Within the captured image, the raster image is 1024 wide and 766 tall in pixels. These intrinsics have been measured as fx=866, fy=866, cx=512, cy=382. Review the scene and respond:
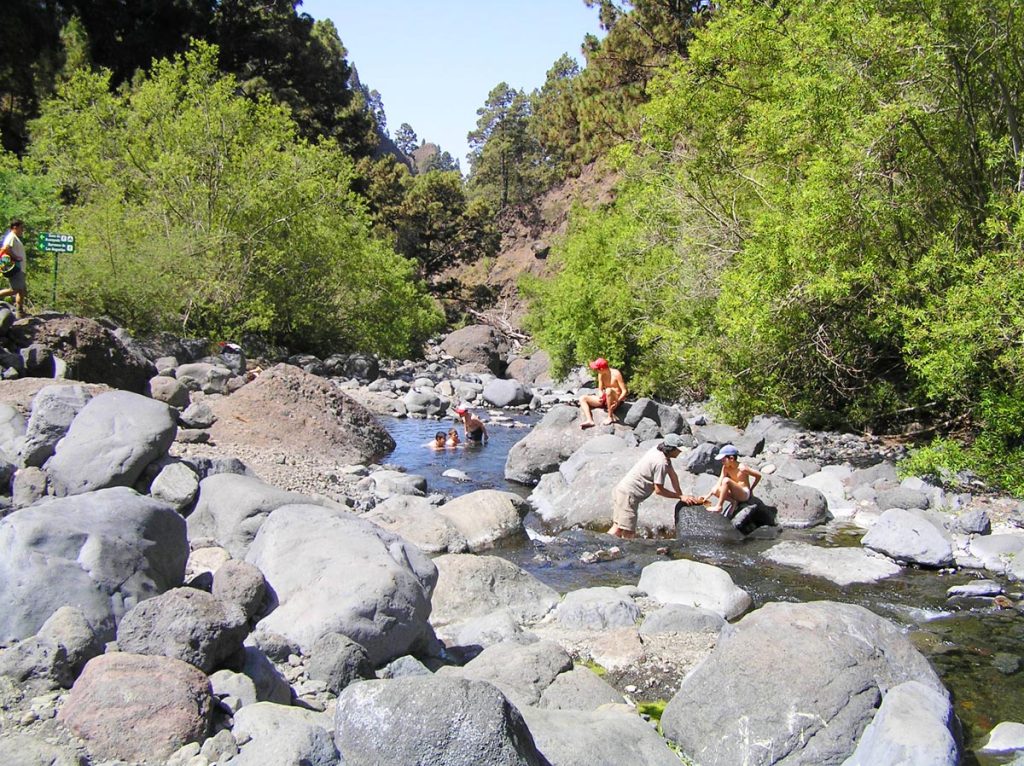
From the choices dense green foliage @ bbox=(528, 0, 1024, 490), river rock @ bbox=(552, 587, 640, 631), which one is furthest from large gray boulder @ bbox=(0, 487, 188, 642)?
dense green foliage @ bbox=(528, 0, 1024, 490)

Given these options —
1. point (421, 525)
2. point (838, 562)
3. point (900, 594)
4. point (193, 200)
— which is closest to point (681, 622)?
point (900, 594)

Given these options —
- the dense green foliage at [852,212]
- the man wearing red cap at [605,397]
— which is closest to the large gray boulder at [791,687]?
the dense green foliage at [852,212]

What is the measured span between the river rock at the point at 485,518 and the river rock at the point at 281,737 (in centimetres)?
610

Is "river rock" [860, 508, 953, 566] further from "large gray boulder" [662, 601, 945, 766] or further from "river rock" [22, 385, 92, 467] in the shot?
"river rock" [22, 385, 92, 467]

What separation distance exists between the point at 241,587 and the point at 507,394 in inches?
805

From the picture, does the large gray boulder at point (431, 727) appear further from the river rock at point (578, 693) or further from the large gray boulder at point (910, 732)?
the large gray boulder at point (910, 732)

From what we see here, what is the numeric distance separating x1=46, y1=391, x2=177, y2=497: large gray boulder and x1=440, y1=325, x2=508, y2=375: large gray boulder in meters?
A: 30.0

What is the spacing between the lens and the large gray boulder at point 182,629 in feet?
15.5

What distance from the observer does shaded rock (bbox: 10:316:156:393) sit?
1338 cm

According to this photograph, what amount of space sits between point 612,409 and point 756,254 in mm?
4114

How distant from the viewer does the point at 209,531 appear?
811 cm

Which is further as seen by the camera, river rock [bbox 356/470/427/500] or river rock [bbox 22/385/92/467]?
river rock [bbox 356/470/427/500]

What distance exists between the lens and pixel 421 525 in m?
10.4

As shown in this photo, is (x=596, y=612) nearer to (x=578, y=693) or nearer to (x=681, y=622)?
(x=681, y=622)
